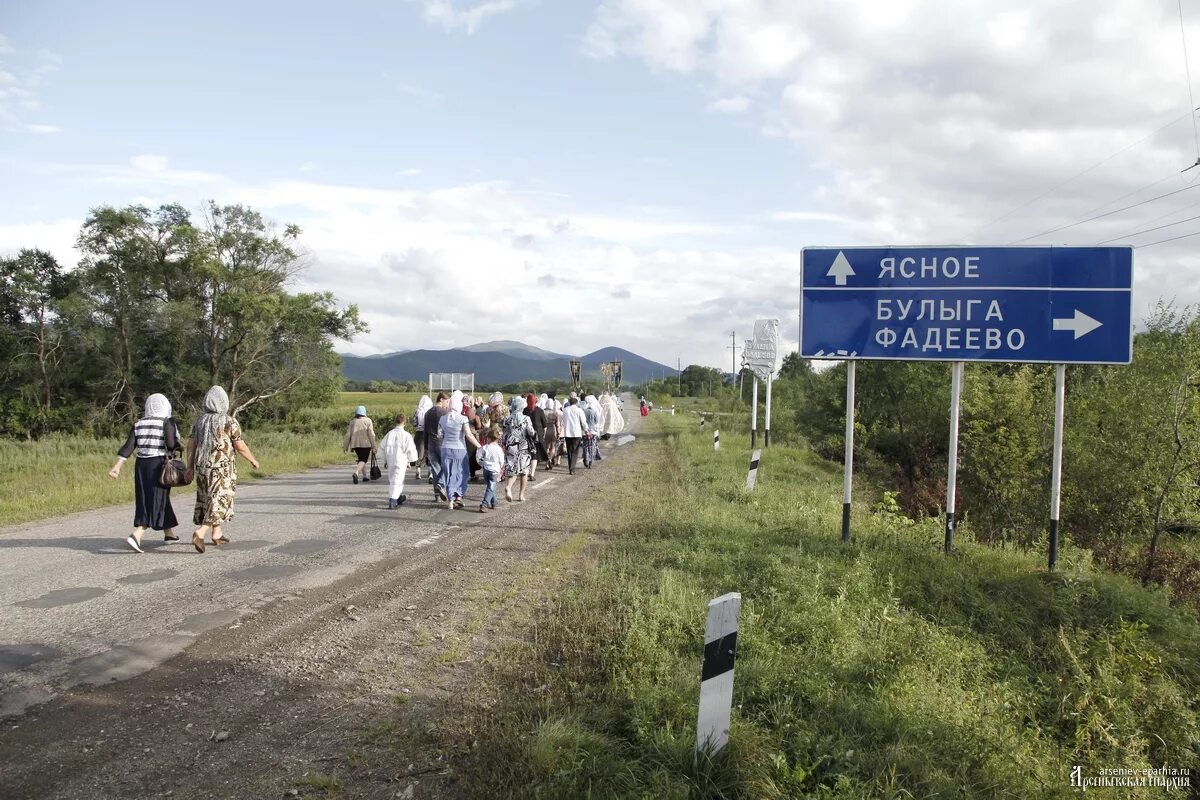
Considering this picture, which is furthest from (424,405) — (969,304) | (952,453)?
(969,304)

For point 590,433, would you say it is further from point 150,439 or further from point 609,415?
point 150,439

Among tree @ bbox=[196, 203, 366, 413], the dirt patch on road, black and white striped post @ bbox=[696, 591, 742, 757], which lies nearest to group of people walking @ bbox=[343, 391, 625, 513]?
the dirt patch on road

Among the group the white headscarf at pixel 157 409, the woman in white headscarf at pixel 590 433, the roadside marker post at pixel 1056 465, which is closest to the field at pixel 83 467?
the white headscarf at pixel 157 409

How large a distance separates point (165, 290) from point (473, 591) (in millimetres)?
41532

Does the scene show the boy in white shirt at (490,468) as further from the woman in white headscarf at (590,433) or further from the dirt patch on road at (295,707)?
the woman in white headscarf at (590,433)

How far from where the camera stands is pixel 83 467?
22.0m

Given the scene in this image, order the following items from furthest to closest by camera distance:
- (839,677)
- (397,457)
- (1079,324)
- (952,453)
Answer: (397,457), (952,453), (1079,324), (839,677)

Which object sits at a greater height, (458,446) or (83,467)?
(458,446)

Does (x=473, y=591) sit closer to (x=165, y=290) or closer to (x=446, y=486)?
(x=446, y=486)

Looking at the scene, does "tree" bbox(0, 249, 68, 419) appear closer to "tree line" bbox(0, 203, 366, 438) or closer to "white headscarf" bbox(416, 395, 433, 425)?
"tree line" bbox(0, 203, 366, 438)

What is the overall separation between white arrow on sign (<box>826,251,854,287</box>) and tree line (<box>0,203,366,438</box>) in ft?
120

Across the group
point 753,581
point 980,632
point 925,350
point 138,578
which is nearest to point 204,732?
point 138,578

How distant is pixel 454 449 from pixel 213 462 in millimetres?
4261

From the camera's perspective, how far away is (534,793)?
12.4 feet
